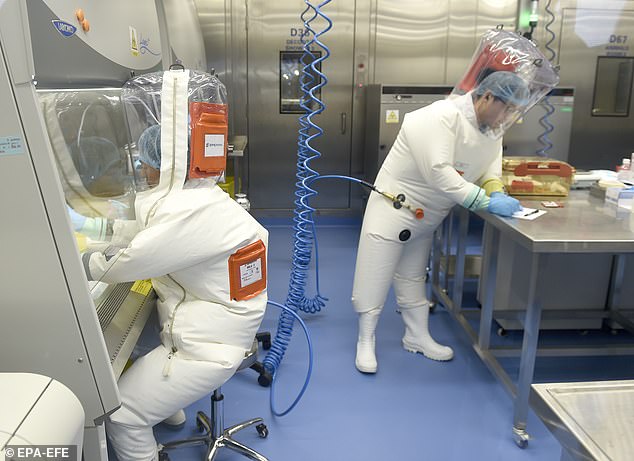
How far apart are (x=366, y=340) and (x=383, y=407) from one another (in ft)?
1.32

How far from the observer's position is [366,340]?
8.24 feet

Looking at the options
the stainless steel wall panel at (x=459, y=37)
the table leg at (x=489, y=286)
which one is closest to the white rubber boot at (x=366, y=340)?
the table leg at (x=489, y=286)

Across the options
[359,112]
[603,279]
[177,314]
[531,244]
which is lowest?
[603,279]

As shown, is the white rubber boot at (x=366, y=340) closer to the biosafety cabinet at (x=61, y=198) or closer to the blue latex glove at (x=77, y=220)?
the biosafety cabinet at (x=61, y=198)

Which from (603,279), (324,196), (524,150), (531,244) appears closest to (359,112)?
(324,196)

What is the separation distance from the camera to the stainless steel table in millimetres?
1810

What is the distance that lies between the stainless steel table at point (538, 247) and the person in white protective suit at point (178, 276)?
3.25 ft

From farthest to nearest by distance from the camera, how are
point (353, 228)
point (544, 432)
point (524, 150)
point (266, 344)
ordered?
point (353, 228) → point (524, 150) → point (266, 344) → point (544, 432)

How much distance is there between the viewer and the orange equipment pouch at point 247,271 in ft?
4.81

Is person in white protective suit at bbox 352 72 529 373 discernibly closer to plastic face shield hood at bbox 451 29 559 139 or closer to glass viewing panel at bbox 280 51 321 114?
plastic face shield hood at bbox 451 29 559 139

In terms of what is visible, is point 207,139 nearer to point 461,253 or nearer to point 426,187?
point 426,187

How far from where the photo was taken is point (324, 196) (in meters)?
5.24

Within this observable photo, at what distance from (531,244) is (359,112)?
11.7ft

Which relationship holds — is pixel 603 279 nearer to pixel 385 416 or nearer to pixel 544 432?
pixel 544 432
